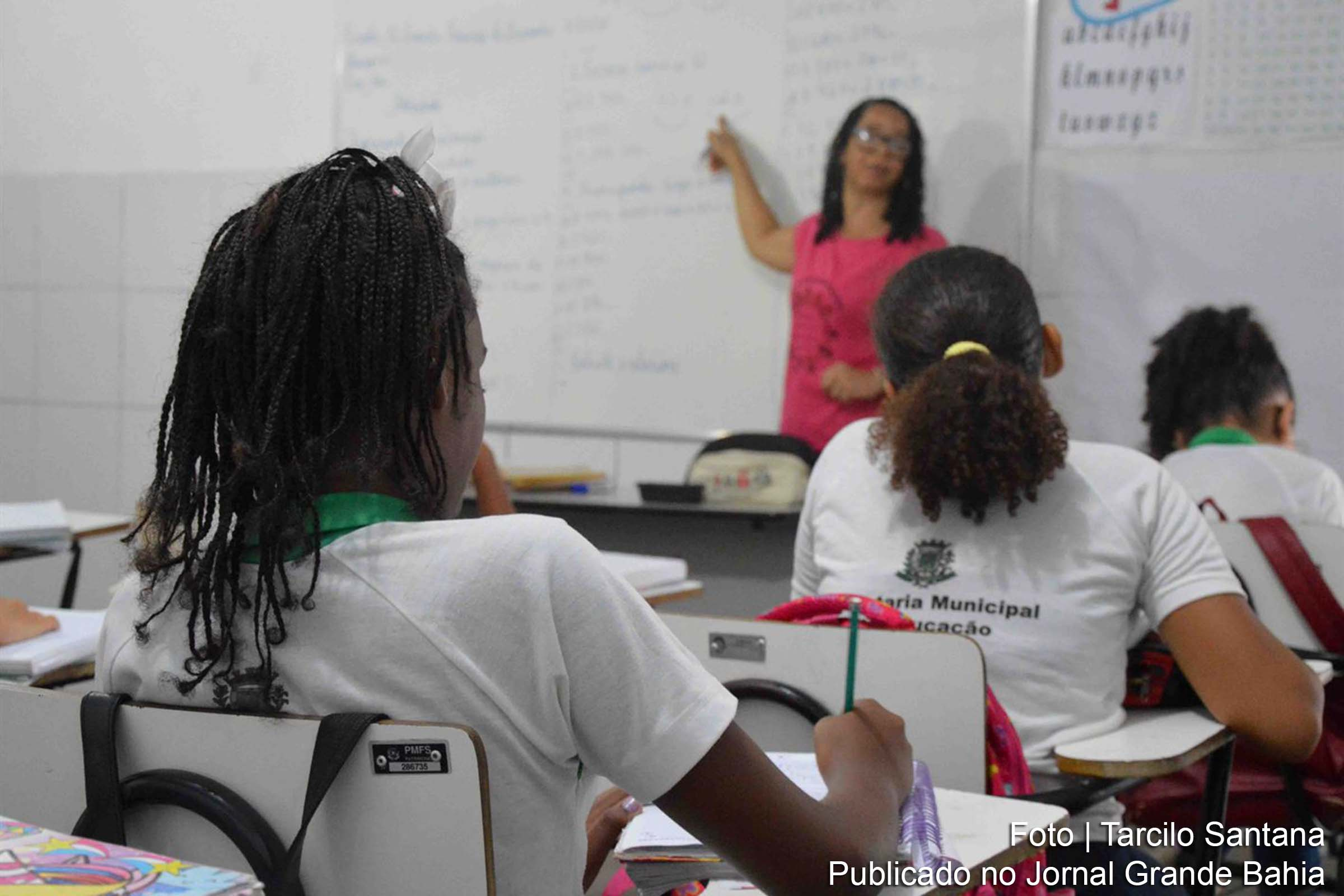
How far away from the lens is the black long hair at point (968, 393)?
168 cm

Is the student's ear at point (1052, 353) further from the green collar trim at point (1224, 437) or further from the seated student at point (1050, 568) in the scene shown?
the green collar trim at point (1224, 437)

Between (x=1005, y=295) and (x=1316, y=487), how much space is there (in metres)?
1.15

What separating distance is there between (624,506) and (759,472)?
0.41 m

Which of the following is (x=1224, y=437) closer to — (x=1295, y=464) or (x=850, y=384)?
(x=1295, y=464)

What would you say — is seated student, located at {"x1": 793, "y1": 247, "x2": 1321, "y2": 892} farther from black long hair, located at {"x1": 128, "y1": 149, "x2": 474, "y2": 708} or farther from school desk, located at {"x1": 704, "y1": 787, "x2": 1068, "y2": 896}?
black long hair, located at {"x1": 128, "y1": 149, "x2": 474, "y2": 708}

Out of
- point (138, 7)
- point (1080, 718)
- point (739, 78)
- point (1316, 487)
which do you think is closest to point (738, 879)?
point (1080, 718)

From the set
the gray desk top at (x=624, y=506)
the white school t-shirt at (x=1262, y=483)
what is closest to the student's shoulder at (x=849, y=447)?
the white school t-shirt at (x=1262, y=483)

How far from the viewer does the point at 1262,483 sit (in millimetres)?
2609

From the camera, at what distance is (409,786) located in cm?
89

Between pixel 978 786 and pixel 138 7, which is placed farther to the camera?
pixel 138 7

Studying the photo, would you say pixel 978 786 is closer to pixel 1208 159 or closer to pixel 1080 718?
pixel 1080 718

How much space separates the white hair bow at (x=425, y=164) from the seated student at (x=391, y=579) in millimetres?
65

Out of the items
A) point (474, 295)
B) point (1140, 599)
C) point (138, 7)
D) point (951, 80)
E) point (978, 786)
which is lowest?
point (978, 786)

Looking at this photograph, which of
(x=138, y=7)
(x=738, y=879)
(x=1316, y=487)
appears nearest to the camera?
(x=738, y=879)
